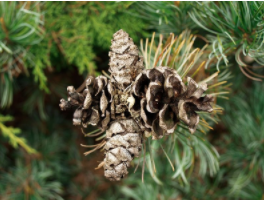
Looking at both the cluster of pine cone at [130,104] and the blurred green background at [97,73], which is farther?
the blurred green background at [97,73]

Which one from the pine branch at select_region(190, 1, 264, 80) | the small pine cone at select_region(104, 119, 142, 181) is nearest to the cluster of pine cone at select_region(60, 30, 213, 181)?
the small pine cone at select_region(104, 119, 142, 181)

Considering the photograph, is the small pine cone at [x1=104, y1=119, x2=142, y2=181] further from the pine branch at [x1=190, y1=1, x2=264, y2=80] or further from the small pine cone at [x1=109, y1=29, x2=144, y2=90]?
the pine branch at [x1=190, y1=1, x2=264, y2=80]

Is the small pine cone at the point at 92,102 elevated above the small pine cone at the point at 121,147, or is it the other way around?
the small pine cone at the point at 92,102

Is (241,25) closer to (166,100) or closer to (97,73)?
(166,100)

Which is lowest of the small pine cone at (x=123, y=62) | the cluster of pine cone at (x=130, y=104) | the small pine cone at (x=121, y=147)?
the small pine cone at (x=121, y=147)

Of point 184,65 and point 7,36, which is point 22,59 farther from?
point 184,65

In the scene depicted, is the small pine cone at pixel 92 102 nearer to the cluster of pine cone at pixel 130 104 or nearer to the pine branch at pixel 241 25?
the cluster of pine cone at pixel 130 104

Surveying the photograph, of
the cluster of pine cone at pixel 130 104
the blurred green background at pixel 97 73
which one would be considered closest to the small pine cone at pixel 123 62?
the cluster of pine cone at pixel 130 104
